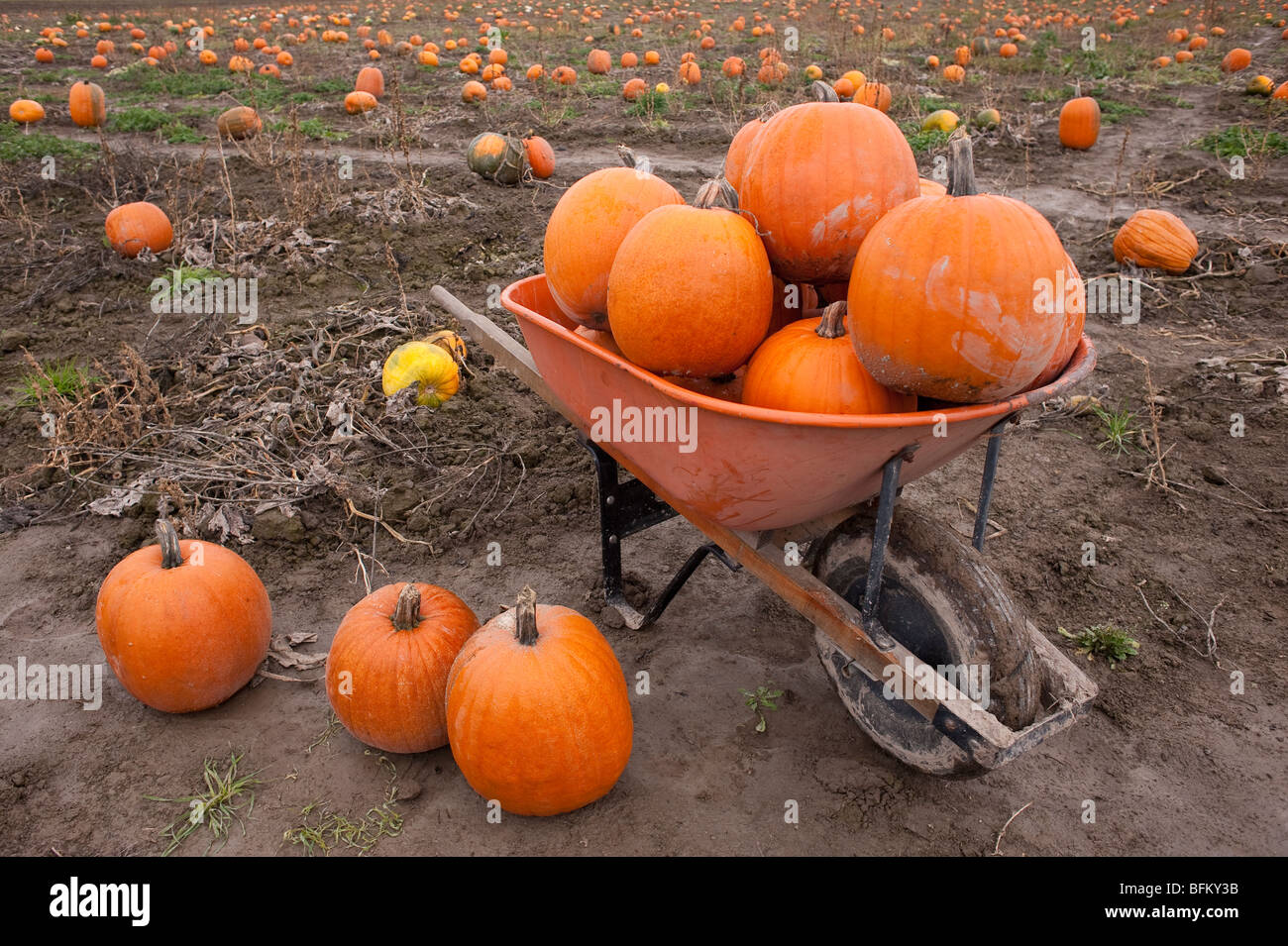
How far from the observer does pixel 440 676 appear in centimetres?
250

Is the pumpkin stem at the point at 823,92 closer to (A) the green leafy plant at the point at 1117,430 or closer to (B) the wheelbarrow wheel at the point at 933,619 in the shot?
(B) the wheelbarrow wheel at the point at 933,619

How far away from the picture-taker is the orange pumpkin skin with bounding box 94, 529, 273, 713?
2.60 metres

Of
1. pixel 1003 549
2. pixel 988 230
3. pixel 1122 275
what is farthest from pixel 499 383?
pixel 1122 275

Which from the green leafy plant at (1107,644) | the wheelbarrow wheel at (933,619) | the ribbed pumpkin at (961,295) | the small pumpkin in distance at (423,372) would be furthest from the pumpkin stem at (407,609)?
the green leafy plant at (1107,644)

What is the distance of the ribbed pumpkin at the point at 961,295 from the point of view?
1.73m

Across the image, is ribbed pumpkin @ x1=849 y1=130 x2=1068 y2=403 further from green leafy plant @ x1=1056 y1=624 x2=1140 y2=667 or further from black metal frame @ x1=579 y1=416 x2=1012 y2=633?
green leafy plant @ x1=1056 y1=624 x2=1140 y2=667

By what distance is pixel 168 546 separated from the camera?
2.69 m

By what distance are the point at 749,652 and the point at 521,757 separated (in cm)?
114

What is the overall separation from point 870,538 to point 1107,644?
4.51 feet

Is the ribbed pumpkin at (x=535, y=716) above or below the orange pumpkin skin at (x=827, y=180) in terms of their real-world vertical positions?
below

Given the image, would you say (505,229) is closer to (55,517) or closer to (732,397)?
(55,517)

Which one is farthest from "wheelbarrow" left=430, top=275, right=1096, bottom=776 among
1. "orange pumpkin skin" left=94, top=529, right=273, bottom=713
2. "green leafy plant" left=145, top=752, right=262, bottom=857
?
"green leafy plant" left=145, top=752, right=262, bottom=857

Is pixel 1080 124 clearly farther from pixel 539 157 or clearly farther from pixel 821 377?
pixel 821 377

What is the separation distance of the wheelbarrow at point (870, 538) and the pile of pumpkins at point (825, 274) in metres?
0.12
